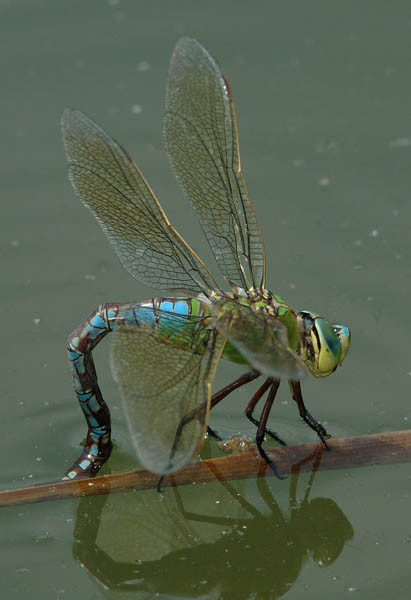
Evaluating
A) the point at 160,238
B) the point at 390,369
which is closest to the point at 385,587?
the point at 390,369

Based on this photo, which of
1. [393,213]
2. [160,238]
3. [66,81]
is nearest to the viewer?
[160,238]

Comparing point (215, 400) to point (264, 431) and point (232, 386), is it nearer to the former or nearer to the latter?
point (232, 386)

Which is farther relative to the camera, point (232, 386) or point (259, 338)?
point (232, 386)

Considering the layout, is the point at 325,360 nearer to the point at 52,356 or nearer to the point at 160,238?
the point at 160,238

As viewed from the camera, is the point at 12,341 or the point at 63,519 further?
the point at 12,341

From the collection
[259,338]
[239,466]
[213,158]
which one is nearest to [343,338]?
[259,338]

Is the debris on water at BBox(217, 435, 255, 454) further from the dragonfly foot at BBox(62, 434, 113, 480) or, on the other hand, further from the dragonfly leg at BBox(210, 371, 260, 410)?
the dragonfly foot at BBox(62, 434, 113, 480)

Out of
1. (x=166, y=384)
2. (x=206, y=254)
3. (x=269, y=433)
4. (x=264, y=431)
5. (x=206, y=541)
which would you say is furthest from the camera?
(x=206, y=254)

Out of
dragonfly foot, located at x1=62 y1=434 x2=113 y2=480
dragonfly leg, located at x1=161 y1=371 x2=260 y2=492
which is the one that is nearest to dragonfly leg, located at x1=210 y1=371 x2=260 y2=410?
dragonfly leg, located at x1=161 y1=371 x2=260 y2=492
